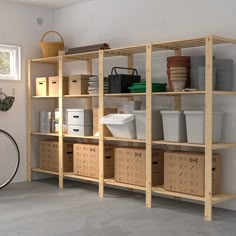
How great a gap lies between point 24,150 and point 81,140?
3.23 ft

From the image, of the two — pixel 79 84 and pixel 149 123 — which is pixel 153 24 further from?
pixel 149 123

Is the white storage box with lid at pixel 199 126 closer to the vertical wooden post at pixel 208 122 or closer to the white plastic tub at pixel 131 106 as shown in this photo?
the vertical wooden post at pixel 208 122

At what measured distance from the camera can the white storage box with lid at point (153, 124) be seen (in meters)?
5.63

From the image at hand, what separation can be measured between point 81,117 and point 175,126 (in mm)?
1749

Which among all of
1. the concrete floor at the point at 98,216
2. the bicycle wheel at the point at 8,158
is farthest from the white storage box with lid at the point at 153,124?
the bicycle wheel at the point at 8,158

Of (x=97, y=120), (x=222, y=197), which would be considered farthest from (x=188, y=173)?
(x=97, y=120)

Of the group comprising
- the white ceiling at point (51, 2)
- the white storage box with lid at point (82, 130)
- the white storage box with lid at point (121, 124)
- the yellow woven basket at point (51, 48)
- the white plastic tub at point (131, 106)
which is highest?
the white ceiling at point (51, 2)

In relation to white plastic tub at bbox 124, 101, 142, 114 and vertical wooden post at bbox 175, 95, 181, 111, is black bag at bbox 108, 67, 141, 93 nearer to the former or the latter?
white plastic tub at bbox 124, 101, 142, 114

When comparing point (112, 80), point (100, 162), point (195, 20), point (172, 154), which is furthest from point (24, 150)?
point (195, 20)

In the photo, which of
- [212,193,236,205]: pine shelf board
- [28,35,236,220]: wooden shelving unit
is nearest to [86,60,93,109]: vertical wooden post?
[28,35,236,220]: wooden shelving unit

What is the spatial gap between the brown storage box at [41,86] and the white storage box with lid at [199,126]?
2.79 metres

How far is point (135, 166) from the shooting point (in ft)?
19.2

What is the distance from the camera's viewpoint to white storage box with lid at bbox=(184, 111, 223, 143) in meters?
5.06

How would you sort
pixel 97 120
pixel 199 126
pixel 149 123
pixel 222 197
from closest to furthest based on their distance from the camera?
Answer: pixel 199 126, pixel 222 197, pixel 149 123, pixel 97 120
